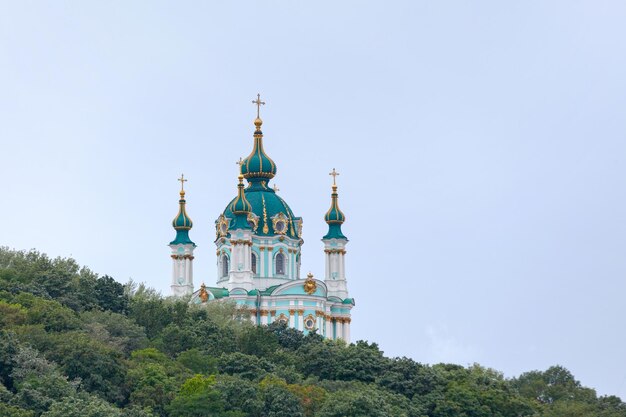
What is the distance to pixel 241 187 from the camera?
90188 millimetres

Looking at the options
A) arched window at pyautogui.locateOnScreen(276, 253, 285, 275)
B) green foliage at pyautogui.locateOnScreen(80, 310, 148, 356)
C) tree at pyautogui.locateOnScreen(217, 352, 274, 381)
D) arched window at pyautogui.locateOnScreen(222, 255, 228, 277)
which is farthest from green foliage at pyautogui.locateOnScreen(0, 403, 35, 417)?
arched window at pyautogui.locateOnScreen(276, 253, 285, 275)

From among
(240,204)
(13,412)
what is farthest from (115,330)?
(240,204)

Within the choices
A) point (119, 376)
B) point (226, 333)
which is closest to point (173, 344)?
point (226, 333)

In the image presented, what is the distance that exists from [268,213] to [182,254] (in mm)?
5002

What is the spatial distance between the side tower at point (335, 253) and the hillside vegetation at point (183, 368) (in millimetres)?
8894

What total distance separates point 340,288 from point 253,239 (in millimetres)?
4752

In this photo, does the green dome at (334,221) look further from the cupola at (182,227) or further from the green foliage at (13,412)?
the green foliage at (13,412)

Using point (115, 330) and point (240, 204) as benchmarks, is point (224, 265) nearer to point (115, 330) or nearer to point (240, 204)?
point (240, 204)

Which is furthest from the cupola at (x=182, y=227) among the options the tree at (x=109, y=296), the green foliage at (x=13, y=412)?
the green foliage at (x=13, y=412)

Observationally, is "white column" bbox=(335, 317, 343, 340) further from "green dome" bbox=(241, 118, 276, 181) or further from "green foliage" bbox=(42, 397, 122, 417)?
"green foliage" bbox=(42, 397, 122, 417)

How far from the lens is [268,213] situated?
301 ft

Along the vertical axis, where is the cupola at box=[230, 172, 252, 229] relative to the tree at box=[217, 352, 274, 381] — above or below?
above

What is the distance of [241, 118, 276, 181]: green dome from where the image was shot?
92625 millimetres

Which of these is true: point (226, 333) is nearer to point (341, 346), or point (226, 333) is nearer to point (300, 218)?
point (341, 346)
